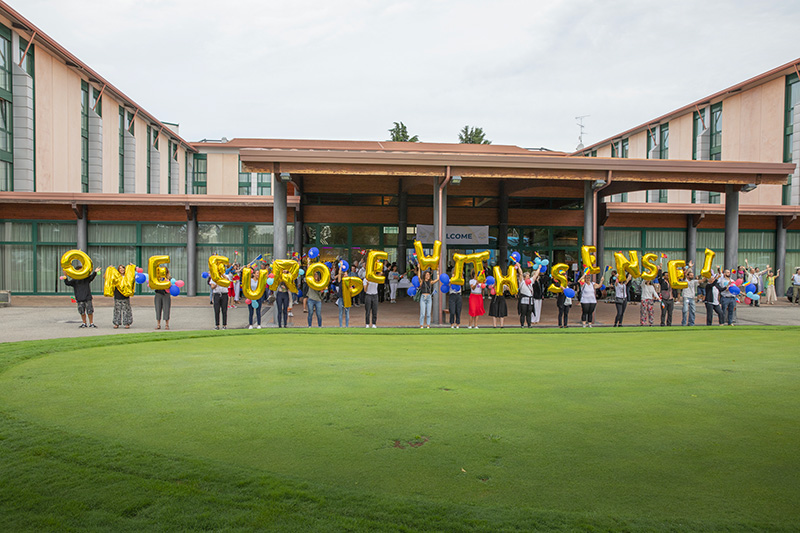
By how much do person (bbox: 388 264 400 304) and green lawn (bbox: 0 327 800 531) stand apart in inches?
608

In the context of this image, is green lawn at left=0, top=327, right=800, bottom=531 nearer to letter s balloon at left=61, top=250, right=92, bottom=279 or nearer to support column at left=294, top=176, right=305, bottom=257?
letter s balloon at left=61, top=250, right=92, bottom=279

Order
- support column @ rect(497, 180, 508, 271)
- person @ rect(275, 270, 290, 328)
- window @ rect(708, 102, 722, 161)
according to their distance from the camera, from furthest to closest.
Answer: window @ rect(708, 102, 722, 161) < support column @ rect(497, 180, 508, 271) < person @ rect(275, 270, 290, 328)

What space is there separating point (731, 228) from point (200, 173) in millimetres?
47191

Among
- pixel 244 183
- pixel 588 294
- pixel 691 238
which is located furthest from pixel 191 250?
pixel 244 183

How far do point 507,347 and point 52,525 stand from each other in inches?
313

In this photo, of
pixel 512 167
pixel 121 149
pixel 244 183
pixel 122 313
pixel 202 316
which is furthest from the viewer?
pixel 244 183

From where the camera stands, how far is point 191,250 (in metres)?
23.8

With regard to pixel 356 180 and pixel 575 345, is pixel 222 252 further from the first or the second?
pixel 575 345

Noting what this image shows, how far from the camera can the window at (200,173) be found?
52969 mm

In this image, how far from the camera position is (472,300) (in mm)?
15297

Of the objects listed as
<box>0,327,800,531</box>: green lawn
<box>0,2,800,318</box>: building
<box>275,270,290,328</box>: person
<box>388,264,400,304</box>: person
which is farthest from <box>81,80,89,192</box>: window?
<box>0,327,800,531</box>: green lawn

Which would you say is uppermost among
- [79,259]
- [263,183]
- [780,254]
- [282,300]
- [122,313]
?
[263,183]

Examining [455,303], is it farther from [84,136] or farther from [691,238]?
[84,136]

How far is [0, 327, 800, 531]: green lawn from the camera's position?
3107 mm
